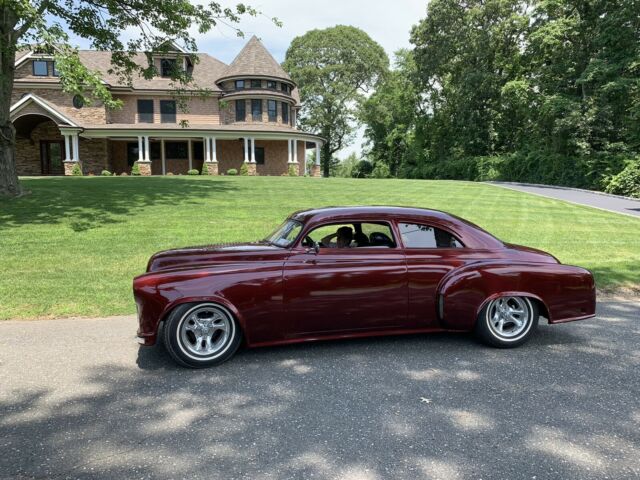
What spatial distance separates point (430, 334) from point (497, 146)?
4204cm

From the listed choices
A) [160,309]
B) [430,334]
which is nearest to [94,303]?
[160,309]

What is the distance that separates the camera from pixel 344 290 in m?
4.69

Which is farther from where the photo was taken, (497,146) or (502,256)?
(497,146)

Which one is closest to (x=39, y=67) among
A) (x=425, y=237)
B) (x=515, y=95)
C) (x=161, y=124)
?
(x=161, y=124)

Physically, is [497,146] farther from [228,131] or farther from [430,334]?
[430,334]

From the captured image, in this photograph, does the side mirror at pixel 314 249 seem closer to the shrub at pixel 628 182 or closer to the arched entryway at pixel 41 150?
the shrub at pixel 628 182

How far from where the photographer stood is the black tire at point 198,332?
4363mm

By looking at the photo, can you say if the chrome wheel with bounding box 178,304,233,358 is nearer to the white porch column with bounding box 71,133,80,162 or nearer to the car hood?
the car hood

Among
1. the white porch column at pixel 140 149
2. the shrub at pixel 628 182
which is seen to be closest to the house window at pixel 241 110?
the white porch column at pixel 140 149

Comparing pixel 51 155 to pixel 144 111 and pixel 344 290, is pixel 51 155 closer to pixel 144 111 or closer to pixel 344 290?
pixel 144 111

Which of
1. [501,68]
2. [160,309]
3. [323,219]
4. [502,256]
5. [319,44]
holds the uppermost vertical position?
[319,44]

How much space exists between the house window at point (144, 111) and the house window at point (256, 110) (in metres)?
7.31

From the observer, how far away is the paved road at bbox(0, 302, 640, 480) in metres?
2.90

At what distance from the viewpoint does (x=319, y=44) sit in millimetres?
56250
